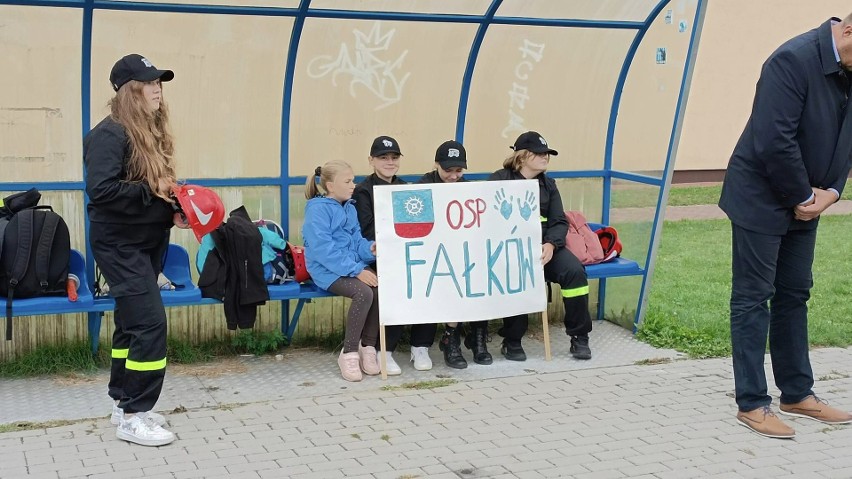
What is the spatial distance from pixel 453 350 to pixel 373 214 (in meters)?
0.97

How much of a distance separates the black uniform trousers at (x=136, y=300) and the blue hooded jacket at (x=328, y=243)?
Answer: 1.36 m

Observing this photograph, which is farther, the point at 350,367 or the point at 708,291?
the point at 708,291

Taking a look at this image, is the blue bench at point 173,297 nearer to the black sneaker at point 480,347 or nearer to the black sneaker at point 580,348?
the black sneaker at point 580,348

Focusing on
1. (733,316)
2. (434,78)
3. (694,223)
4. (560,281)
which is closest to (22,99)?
(434,78)

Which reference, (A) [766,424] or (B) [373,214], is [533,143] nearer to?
(B) [373,214]

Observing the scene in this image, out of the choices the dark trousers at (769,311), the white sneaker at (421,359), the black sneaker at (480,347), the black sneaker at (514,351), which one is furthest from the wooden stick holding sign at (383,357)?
the dark trousers at (769,311)

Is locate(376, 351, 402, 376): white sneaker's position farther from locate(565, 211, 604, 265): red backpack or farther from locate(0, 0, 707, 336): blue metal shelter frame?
locate(565, 211, 604, 265): red backpack

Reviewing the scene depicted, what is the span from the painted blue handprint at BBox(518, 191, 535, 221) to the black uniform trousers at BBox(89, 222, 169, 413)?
2479 millimetres

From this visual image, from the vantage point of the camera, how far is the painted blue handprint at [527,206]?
6.54 metres

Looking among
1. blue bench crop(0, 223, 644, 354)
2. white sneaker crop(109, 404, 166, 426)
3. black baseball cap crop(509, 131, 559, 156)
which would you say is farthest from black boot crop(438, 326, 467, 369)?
white sneaker crop(109, 404, 166, 426)

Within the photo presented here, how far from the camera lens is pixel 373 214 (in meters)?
6.41

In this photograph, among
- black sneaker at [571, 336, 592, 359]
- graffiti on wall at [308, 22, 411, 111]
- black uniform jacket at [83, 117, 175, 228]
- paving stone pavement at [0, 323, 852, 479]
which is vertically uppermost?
graffiti on wall at [308, 22, 411, 111]

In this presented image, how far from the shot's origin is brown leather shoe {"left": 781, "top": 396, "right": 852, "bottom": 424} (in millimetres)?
5258

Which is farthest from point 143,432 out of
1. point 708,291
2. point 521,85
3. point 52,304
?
point 708,291
